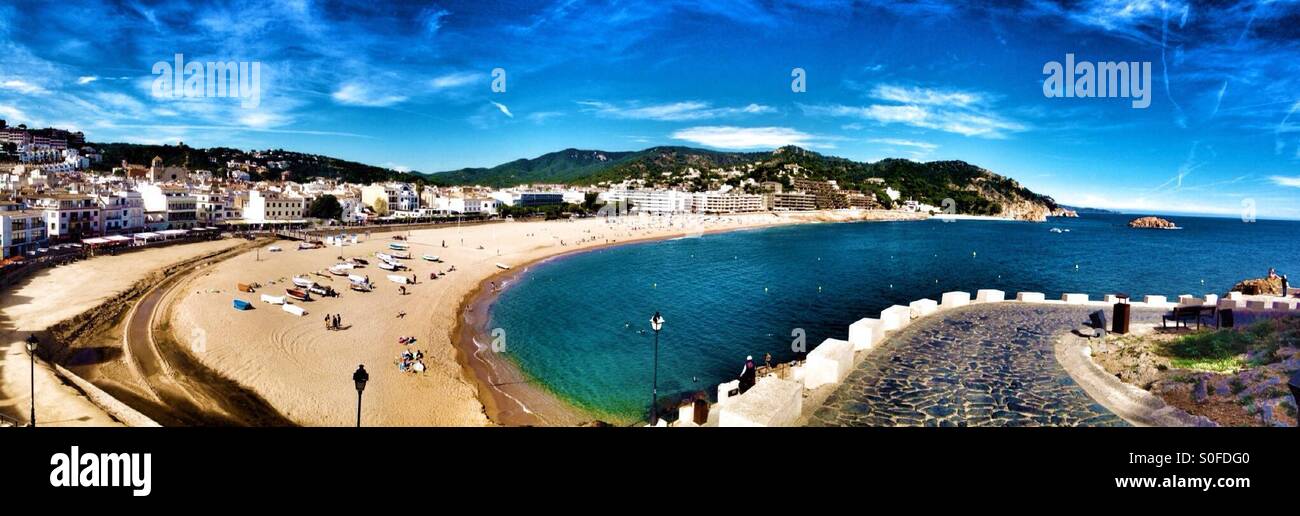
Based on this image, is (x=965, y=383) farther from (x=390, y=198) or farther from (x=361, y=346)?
(x=390, y=198)

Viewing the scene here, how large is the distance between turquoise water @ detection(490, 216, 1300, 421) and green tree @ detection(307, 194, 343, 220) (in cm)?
2736

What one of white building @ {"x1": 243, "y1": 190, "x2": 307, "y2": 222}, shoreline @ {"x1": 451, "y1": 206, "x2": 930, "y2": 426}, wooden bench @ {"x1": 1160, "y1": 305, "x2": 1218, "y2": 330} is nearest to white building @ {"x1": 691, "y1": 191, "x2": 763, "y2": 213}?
white building @ {"x1": 243, "y1": 190, "x2": 307, "y2": 222}

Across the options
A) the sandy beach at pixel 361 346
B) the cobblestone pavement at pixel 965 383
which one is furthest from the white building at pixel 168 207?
the cobblestone pavement at pixel 965 383

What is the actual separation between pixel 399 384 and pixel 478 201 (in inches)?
2613

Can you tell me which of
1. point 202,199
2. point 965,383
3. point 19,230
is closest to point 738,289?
point 965,383

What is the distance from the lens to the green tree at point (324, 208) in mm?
54031

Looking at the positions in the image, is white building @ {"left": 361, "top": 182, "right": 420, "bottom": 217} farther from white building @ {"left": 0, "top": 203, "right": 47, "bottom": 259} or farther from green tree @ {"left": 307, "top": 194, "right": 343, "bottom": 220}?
white building @ {"left": 0, "top": 203, "right": 47, "bottom": 259}

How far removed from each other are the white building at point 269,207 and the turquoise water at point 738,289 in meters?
28.0

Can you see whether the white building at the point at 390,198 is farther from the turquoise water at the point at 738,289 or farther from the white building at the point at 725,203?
the white building at the point at 725,203

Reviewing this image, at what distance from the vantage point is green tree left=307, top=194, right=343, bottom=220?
177 feet
